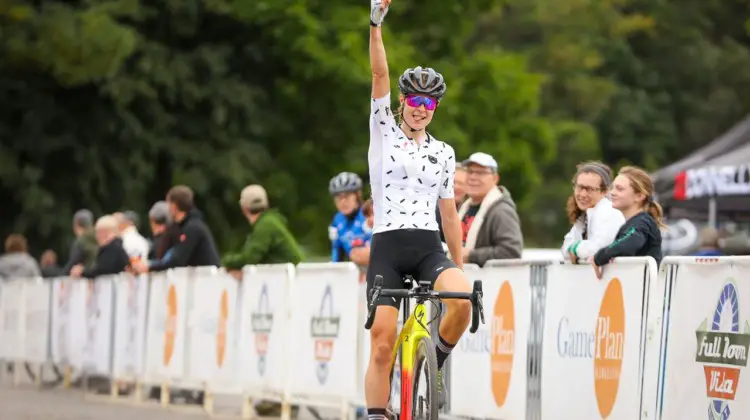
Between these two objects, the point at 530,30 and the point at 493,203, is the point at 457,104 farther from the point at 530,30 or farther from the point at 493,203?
the point at 493,203

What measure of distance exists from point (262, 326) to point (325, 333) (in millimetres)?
1423

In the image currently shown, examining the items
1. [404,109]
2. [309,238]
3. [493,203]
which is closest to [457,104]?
[309,238]

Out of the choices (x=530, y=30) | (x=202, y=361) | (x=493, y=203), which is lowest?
(x=202, y=361)

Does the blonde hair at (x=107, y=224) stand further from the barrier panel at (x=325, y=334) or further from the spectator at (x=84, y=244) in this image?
the barrier panel at (x=325, y=334)

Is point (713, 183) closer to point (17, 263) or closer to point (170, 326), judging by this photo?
point (170, 326)

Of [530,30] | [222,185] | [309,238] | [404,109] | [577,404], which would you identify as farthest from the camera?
[530,30]

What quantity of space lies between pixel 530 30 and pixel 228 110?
28600 millimetres

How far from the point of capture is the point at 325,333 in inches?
604

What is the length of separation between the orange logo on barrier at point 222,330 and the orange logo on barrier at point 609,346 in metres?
6.60

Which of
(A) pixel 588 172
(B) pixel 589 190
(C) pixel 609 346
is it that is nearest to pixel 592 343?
(C) pixel 609 346

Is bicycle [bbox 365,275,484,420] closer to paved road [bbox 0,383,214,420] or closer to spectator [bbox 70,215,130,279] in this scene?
paved road [bbox 0,383,214,420]

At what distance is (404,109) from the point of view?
10453 mm

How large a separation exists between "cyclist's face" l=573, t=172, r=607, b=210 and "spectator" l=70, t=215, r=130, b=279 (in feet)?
34.0

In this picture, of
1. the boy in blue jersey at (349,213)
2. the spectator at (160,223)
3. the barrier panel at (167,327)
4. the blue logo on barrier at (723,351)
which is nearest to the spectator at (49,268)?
the spectator at (160,223)
